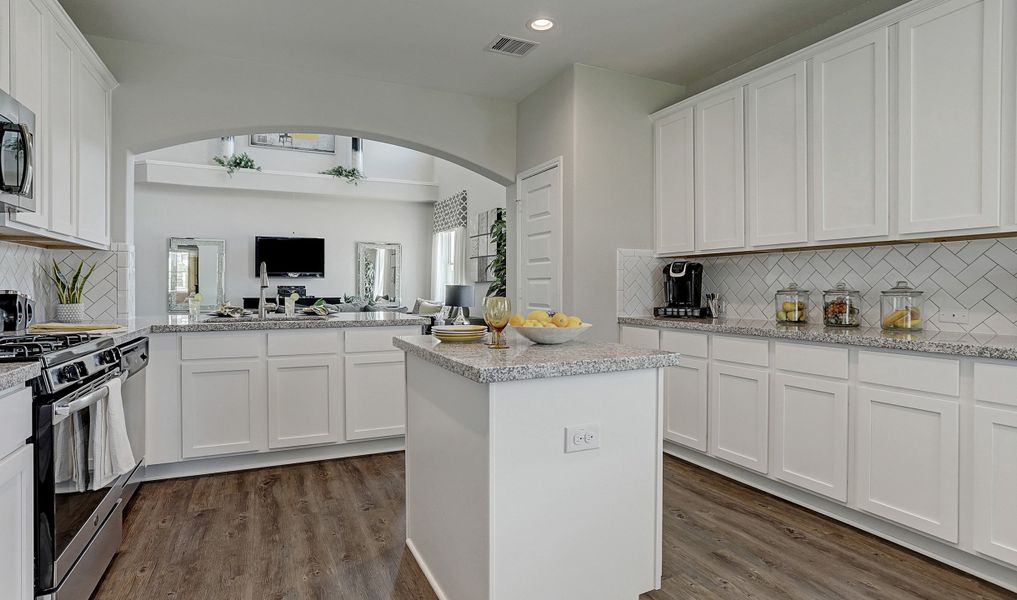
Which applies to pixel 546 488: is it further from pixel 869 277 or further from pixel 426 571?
pixel 869 277

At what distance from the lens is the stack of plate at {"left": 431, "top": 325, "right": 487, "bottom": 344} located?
2150 millimetres

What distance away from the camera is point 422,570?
219 centimetres

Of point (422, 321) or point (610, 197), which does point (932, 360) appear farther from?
point (422, 321)

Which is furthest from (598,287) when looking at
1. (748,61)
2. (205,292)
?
(205,292)

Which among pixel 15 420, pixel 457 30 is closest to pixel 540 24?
pixel 457 30

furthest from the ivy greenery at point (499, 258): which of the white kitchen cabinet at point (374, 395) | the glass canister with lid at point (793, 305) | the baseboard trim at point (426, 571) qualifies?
the baseboard trim at point (426, 571)

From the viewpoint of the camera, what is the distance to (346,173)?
30.9 feet

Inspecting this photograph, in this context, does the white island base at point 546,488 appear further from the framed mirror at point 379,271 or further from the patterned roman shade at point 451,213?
the framed mirror at point 379,271

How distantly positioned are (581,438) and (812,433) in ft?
5.45

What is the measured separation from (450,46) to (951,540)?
367cm

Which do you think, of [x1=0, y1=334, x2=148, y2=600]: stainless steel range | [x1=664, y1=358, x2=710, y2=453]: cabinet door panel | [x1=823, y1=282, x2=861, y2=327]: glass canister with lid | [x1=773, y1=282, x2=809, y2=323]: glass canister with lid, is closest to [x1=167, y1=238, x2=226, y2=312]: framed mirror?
[x1=0, y1=334, x2=148, y2=600]: stainless steel range

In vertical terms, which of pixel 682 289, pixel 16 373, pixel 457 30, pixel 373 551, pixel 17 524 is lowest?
pixel 373 551

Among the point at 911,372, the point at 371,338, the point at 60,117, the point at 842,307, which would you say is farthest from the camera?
the point at 371,338

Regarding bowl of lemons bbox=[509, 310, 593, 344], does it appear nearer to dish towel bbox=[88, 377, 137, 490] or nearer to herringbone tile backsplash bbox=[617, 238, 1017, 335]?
dish towel bbox=[88, 377, 137, 490]
